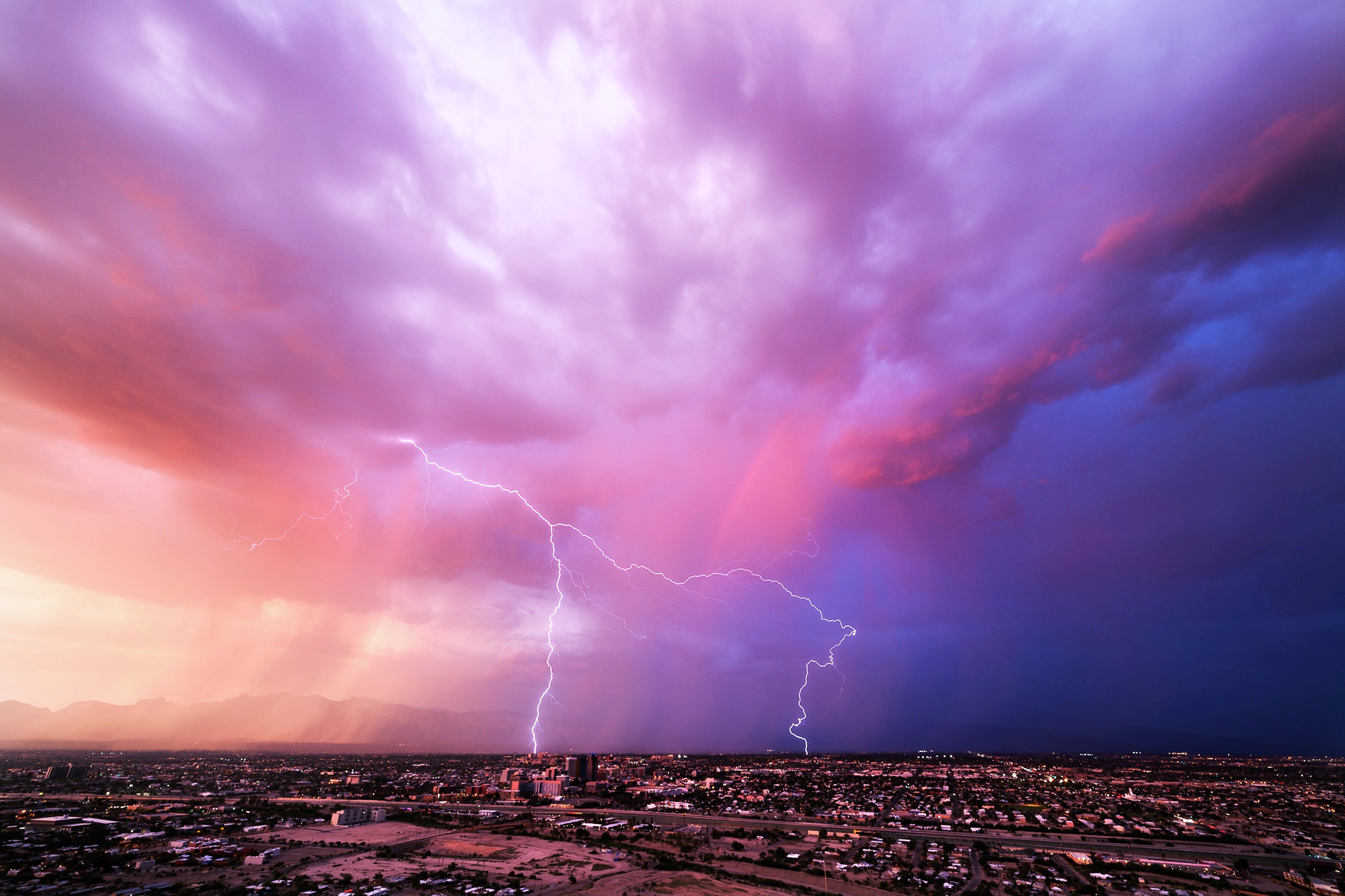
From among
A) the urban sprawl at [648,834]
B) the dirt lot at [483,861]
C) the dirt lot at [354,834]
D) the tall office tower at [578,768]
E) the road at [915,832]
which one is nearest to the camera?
the urban sprawl at [648,834]

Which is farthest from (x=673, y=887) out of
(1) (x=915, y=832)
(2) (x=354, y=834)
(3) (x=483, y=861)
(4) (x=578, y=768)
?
(4) (x=578, y=768)

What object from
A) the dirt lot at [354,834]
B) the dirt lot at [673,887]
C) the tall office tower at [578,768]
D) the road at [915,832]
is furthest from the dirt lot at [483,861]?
the tall office tower at [578,768]

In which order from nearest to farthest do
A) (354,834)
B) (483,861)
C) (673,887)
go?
(673,887) < (483,861) < (354,834)

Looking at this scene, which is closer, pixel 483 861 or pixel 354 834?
pixel 483 861

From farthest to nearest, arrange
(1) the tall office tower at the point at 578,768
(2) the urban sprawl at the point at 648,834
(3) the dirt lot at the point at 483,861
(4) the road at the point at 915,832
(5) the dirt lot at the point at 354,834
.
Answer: (1) the tall office tower at the point at 578,768 → (5) the dirt lot at the point at 354,834 → (4) the road at the point at 915,832 → (3) the dirt lot at the point at 483,861 → (2) the urban sprawl at the point at 648,834

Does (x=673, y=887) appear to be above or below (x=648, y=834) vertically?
above

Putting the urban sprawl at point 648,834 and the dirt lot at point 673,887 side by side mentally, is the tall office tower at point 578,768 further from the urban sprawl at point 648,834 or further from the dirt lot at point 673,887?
the dirt lot at point 673,887

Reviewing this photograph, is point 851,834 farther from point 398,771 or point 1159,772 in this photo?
point 1159,772

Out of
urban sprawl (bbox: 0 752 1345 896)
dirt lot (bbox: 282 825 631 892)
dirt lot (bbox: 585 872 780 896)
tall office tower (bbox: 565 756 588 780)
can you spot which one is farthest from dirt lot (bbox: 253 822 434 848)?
tall office tower (bbox: 565 756 588 780)

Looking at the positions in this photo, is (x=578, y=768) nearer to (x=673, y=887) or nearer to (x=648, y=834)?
(x=648, y=834)

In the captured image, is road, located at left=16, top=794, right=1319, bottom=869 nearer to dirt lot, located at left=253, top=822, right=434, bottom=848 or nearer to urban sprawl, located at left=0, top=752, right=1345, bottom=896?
urban sprawl, located at left=0, top=752, right=1345, bottom=896

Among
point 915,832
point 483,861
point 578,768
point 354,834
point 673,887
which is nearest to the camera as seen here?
point 673,887

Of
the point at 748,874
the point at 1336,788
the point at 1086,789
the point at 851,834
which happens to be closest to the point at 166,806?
the point at 748,874
